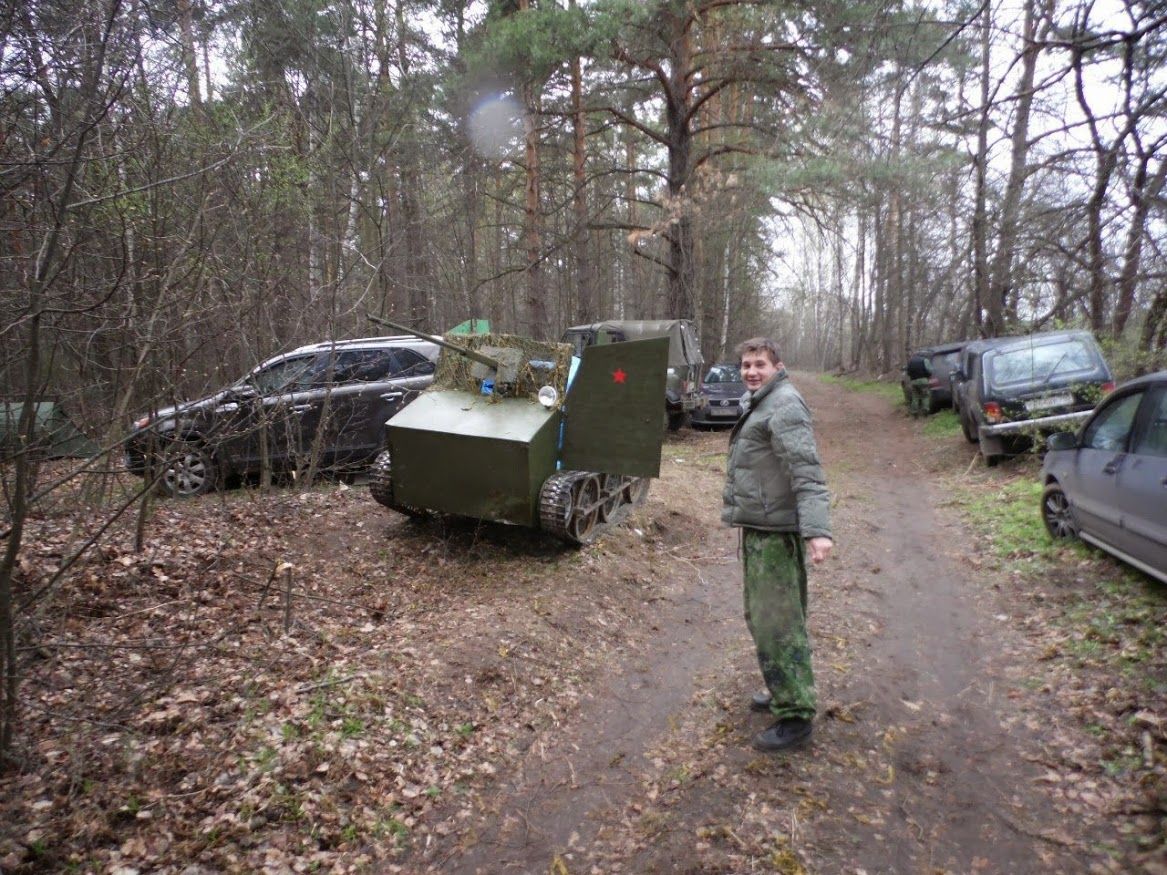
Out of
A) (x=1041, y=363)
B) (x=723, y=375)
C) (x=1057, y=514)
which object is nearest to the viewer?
(x=1057, y=514)

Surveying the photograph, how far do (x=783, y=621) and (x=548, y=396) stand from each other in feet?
11.0

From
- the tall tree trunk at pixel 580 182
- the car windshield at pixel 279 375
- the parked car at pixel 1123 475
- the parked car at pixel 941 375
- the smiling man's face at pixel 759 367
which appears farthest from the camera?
the parked car at pixel 941 375

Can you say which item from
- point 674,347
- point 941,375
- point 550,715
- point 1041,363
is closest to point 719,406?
point 674,347

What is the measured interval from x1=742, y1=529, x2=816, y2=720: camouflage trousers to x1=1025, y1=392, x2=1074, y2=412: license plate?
7621 millimetres

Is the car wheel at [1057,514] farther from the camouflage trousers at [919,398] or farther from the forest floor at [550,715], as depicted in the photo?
the camouflage trousers at [919,398]

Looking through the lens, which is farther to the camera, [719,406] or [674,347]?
[719,406]

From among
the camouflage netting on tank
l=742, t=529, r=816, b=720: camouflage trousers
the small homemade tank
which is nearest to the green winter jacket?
l=742, t=529, r=816, b=720: camouflage trousers

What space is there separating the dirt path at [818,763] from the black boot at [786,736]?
7 centimetres

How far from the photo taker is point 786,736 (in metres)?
3.44

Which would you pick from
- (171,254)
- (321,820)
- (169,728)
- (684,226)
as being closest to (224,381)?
(171,254)

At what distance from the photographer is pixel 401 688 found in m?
4.05

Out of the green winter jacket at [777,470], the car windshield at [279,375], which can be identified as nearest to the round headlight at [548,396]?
the car windshield at [279,375]

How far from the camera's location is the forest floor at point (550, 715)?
293cm

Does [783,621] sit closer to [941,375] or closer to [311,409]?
[311,409]
